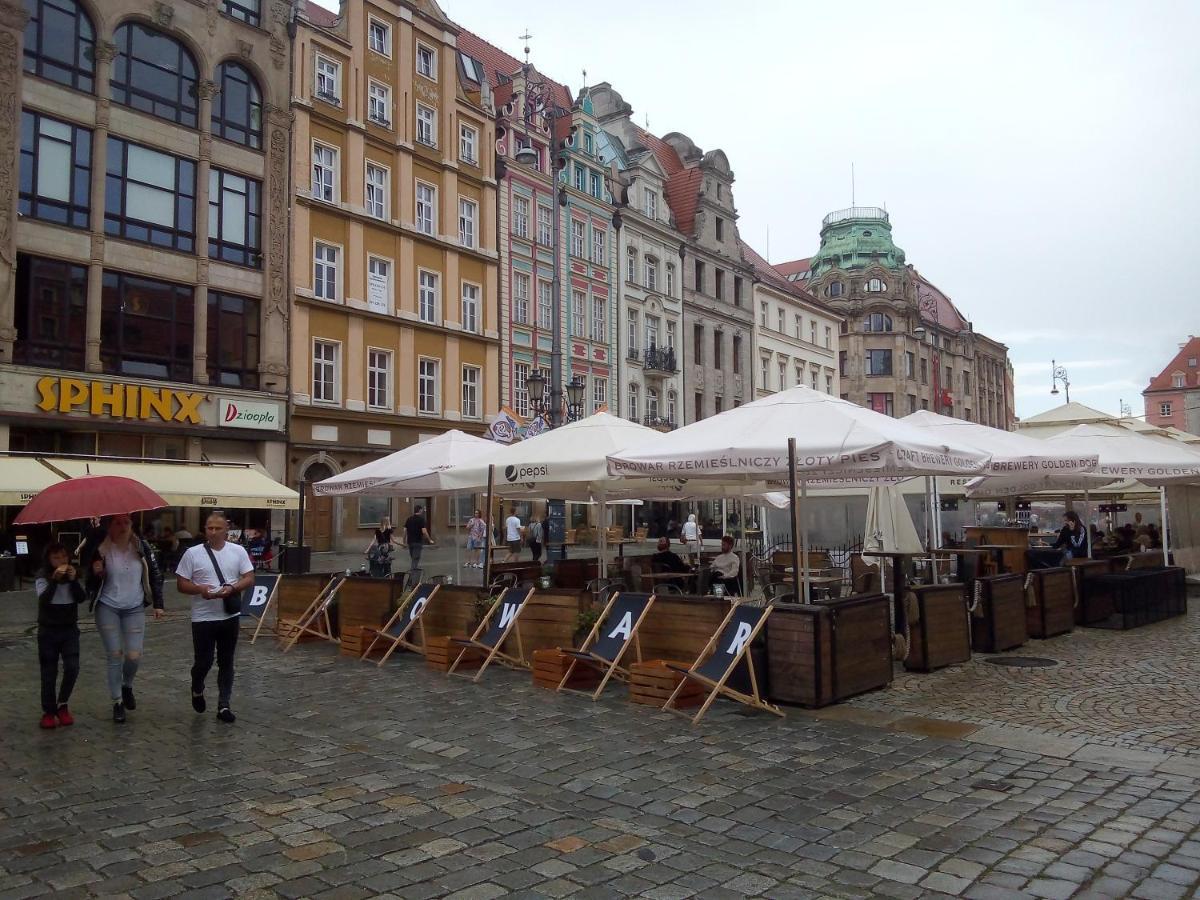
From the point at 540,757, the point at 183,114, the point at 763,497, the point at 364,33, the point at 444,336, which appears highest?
the point at 364,33

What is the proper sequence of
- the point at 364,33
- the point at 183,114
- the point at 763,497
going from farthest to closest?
the point at 364,33 < the point at 183,114 < the point at 763,497

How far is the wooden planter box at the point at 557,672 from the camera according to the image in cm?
917

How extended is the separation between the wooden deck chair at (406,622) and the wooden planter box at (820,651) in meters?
4.34

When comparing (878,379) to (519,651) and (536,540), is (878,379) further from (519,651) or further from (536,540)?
(519,651)

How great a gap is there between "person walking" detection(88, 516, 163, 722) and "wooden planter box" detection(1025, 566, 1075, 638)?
9.74 meters

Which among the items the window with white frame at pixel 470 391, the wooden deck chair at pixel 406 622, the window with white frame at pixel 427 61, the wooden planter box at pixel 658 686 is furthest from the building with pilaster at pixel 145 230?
the wooden planter box at pixel 658 686

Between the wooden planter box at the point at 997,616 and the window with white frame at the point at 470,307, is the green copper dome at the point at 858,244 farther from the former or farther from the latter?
the wooden planter box at the point at 997,616

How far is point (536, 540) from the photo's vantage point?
29.3 m

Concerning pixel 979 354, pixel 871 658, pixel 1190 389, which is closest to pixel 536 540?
pixel 871 658

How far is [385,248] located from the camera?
32.9 meters

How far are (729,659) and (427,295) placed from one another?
93.2ft

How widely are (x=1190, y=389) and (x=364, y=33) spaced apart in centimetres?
10146

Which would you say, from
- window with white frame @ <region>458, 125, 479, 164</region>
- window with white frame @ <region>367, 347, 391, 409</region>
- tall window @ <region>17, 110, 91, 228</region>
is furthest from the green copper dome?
tall window @ <region>17, 110, 91, 228</region>

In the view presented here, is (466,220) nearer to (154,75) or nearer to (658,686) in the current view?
(154,75)
